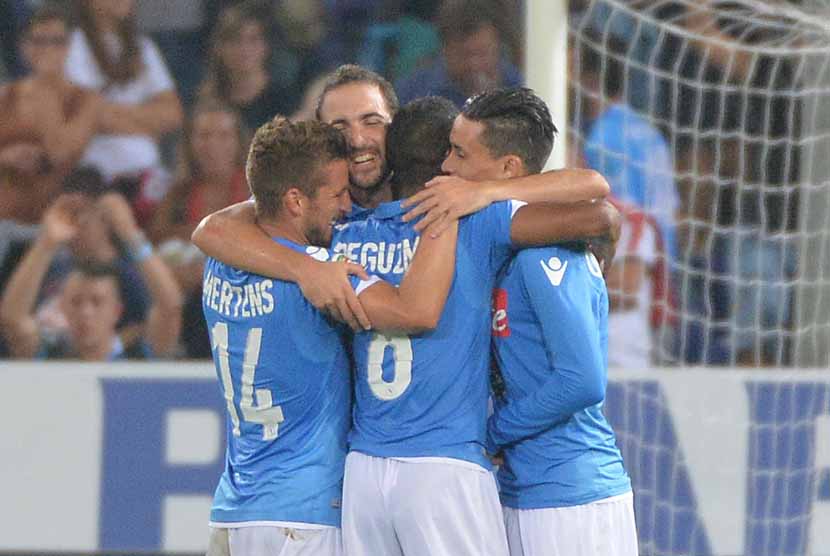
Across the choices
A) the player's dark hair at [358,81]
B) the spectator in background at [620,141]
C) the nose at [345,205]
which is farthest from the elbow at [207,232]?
the spectator in background at [620,141]

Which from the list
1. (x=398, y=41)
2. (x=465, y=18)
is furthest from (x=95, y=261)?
(x=465, y=18)

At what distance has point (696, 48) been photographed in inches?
231

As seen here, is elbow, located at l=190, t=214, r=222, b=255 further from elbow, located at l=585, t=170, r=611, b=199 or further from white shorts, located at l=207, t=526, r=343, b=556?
elbow, located at l=585, t=170, r=611, b=199

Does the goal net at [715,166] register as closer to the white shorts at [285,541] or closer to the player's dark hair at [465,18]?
the player's dark hair at [465,18]

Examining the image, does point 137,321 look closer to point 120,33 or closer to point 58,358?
point 58,358

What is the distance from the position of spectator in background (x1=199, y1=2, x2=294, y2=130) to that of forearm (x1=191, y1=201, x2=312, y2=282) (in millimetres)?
2997

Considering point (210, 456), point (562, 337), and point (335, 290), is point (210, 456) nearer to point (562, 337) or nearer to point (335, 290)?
point (335, 290)

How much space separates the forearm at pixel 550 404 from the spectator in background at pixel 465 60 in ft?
10.5

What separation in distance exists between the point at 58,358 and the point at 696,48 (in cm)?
287

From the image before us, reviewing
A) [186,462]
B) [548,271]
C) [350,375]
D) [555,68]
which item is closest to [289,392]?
[350,375]

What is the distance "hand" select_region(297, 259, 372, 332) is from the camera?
288 centimetres

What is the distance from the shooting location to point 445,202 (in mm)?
2889

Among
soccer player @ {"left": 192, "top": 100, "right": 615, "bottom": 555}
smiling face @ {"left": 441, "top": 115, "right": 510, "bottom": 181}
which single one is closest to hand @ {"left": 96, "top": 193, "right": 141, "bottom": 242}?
soccer player @ {"left": 192, "top": 100, "right": 615, "bottom": 555}

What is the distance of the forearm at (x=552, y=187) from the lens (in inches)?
115
